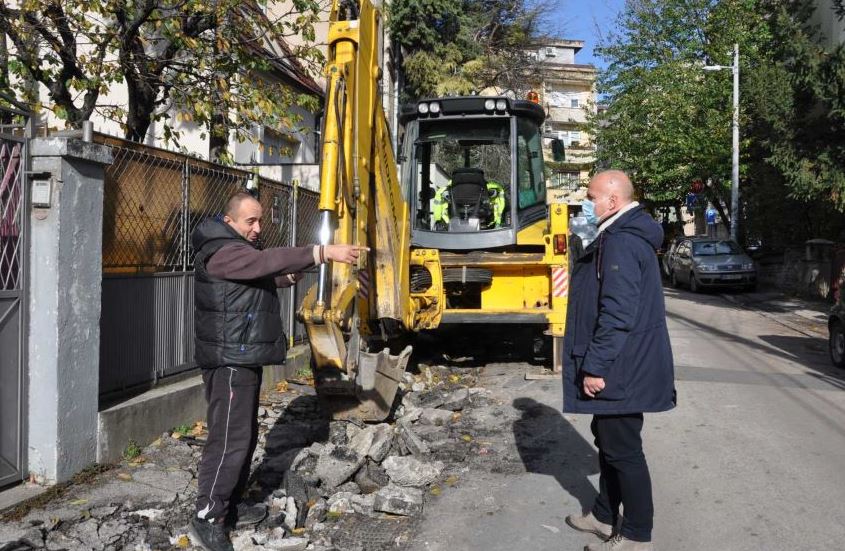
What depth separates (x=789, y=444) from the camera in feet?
20.0

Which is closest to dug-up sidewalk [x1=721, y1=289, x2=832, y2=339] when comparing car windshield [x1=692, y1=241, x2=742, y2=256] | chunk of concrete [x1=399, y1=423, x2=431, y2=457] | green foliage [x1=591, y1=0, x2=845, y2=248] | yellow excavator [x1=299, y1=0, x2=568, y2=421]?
car windshield [x1=692, y1=241, x2=742, y2=256]

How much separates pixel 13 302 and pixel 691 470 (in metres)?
4.77

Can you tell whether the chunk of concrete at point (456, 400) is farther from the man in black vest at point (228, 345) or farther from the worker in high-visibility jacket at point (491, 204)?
the man in black vest at point (228, 345)

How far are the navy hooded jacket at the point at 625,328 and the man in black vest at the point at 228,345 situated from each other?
1.28 metres

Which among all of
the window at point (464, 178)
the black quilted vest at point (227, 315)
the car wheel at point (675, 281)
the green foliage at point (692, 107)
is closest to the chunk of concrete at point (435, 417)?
the black quilted vest at point (227, 315)

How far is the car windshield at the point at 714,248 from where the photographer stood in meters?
22.6

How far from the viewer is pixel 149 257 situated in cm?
613

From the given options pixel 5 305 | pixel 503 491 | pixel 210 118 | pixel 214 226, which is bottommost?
pixel 503 491

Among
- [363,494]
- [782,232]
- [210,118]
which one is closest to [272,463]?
[363,494]

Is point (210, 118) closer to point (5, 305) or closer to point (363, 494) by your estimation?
point (5, 305)

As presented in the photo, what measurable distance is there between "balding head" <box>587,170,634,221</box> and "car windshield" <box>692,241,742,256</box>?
2016 centimetres

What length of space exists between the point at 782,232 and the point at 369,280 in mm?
20602

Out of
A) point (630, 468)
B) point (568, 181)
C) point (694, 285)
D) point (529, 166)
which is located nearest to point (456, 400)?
point (529, 166)

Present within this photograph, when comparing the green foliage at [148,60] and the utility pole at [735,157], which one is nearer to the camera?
the green foliage at [148,60]
